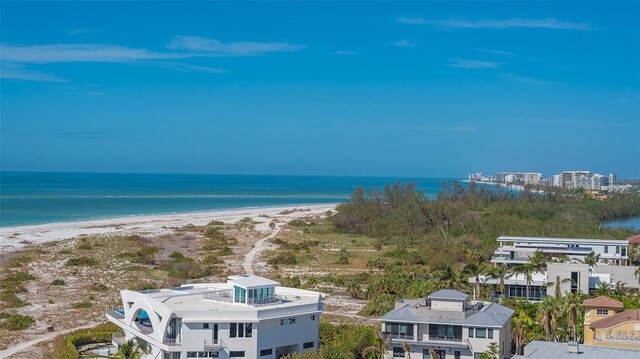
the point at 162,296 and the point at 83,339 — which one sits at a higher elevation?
the point at 162,296

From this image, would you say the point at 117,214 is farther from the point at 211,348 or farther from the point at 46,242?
the point at 211,348

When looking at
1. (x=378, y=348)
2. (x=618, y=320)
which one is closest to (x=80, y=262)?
(x=378, y=348)

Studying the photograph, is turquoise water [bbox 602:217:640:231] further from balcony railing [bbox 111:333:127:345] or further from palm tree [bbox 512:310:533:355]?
balcony railing [bbox 111:333:127:345]

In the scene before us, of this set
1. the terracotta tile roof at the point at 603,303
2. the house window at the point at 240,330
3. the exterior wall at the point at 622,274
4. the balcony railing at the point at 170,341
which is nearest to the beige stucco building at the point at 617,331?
the terracotta tile roof at the point at 603,303

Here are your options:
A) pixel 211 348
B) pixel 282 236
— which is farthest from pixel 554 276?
pixel 282 236

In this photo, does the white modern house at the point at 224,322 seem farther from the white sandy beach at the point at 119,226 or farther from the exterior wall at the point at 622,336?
the white sandy beach at the point at 119,226
